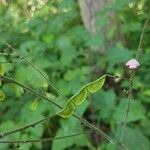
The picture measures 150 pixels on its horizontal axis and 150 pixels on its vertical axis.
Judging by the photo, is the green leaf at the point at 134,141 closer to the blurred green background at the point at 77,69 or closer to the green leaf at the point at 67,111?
the blurred green background at the point at 77,69

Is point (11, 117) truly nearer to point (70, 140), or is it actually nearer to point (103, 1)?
point (70, 140)

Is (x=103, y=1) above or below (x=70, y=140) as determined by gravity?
above

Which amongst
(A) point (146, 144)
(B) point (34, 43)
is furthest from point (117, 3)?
(A) point (146, 144)

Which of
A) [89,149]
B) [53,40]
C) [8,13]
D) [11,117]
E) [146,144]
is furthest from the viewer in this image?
[8,13]

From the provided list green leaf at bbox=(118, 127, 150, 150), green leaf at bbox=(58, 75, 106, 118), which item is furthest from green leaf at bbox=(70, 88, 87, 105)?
green leaf at bbox=(118, 127, 150, 150)

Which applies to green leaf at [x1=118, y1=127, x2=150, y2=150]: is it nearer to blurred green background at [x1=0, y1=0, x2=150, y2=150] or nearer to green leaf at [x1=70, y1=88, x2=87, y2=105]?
blurred green background at [x1=0, y1=0, x2=150, y2=150]

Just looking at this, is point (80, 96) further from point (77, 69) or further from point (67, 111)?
point (77, 69)

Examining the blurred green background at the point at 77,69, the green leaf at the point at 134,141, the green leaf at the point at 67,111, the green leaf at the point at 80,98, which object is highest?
the blurred green background at the point at 77,69

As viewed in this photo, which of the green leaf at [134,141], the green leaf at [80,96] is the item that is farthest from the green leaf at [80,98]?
the green leaf at [134,141]

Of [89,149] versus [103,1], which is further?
[103,1]
